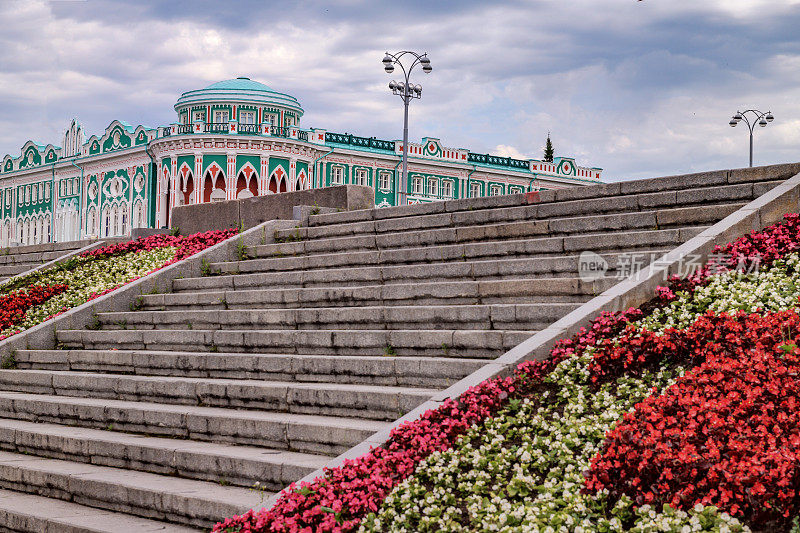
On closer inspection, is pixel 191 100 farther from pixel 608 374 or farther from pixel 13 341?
Answer: pixel 608 374

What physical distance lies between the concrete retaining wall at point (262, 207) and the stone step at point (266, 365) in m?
5.38

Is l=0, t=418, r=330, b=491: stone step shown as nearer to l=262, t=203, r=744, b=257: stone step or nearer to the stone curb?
the stone curb

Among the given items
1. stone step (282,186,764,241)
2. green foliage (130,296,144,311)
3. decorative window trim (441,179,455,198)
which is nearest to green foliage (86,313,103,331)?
green foliage (130,296,144,311)

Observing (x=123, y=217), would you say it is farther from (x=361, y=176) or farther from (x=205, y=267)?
(x=205, y=267)

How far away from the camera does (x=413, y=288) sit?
1023 cm

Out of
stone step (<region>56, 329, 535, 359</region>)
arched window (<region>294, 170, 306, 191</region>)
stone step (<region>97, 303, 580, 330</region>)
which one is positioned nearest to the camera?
stone step (<region>56, 329, 535, 359</region>)

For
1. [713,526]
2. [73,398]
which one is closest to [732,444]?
[713,526]

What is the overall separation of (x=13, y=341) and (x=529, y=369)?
8667 millimetres

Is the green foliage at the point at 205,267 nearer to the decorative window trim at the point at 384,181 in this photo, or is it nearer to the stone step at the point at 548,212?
the stone step at the point at 548,212

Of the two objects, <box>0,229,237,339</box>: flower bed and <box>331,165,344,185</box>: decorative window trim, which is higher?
<box>331,165,344,185</box>: decorative window trim

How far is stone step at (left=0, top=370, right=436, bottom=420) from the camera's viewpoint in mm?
8047

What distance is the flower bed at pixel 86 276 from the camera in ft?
48.0

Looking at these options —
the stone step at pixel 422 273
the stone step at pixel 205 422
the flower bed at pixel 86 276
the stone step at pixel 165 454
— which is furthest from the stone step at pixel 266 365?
the flower bed at pixel 86 276

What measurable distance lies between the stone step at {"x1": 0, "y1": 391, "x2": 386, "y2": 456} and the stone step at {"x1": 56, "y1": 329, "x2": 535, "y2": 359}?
3.85ft
